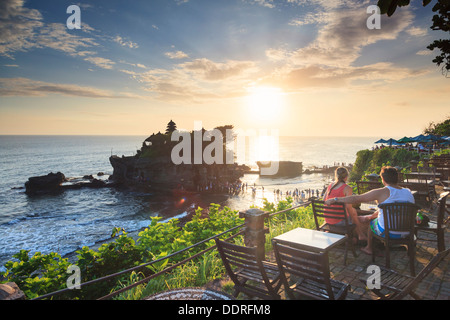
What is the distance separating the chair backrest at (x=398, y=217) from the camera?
422 cm

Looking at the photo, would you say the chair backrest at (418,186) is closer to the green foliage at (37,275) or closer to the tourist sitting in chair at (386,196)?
the tourist sitting in chair at (386,196)

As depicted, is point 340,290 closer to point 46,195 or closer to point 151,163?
point 151,163

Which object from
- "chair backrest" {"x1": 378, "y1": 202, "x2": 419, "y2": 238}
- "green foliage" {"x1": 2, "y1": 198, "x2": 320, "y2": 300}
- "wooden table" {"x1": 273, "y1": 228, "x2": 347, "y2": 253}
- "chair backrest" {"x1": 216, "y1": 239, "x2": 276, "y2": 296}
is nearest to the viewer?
"chair backrest" {"x1": 216, "y1": 239, "x2": 276, "y2": 296}

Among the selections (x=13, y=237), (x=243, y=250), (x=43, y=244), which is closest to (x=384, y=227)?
(x=243, y=250)

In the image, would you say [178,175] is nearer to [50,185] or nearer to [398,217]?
[50,185]

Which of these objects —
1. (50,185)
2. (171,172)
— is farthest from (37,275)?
(50,185)

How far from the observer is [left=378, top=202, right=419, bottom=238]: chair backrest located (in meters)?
4.22

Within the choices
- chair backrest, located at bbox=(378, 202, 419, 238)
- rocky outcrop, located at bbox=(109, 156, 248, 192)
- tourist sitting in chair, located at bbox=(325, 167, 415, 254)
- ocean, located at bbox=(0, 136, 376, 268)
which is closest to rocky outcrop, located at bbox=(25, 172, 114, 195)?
ocean, located at bbox=(0, 136, 376, 268)

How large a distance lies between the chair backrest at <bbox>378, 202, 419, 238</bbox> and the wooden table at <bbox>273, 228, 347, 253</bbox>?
3.09 ft

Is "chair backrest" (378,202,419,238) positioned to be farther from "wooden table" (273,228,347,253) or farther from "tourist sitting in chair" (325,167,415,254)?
"wooden table" (273,228,347,253)

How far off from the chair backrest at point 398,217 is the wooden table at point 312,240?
0.94 meters

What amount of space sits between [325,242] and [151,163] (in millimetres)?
60217

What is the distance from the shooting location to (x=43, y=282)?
17.9 ft

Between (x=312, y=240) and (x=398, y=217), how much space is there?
1703 mm
